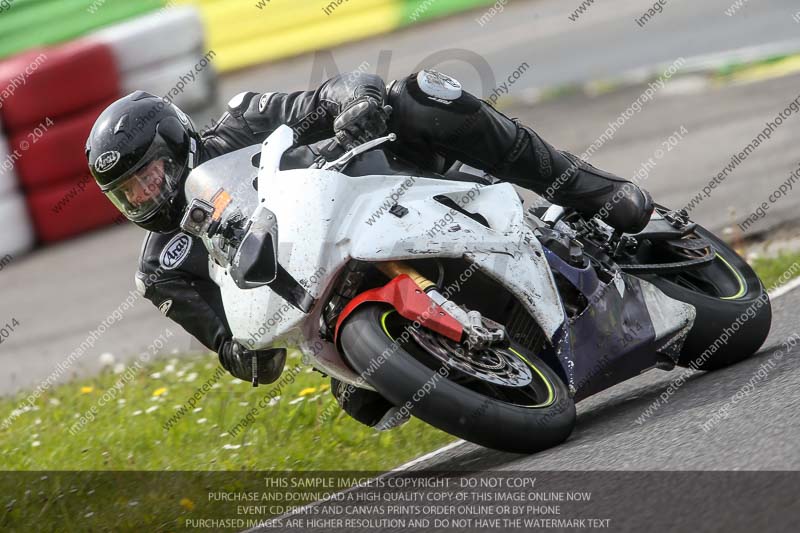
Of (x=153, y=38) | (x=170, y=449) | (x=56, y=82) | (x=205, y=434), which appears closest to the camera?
(x=170, y=449)

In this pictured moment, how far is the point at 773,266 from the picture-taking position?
750 centimetres

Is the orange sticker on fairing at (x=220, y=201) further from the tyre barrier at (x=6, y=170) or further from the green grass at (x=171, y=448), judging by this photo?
the tyre barrier at (x=6, y=170)

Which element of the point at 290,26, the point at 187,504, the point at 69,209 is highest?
the point at 187,504

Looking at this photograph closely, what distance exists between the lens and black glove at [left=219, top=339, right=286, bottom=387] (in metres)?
4.77

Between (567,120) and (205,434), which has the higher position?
(205,434)

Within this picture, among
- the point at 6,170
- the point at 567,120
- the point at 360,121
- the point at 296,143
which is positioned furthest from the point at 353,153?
the point at 567,120

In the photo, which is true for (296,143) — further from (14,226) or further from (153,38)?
(153,38)

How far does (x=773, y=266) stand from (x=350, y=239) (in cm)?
394

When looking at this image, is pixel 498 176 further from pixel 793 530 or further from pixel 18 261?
pixel 18 261

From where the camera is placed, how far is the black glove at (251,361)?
4.77m

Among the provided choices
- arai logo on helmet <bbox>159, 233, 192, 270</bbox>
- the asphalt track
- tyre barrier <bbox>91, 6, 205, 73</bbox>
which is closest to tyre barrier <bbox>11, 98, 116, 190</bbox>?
tyre barrier <bbox>91, 6, 205, 73</bbox>

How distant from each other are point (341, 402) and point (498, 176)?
3.77ft

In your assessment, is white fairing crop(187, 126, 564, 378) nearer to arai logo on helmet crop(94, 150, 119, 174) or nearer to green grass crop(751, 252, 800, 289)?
arai logo on helmet crop(94, 150, 119, 174)

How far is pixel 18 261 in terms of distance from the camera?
11.9m
